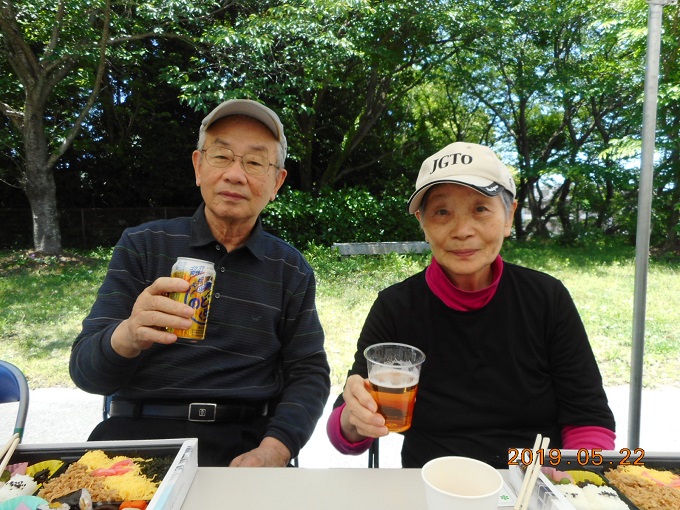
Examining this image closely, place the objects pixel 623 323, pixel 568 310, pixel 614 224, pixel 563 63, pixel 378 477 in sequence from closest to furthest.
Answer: pixel 378 477, pixel 568 310, pixel 623 323, pixel 563 63, pixel 614 224

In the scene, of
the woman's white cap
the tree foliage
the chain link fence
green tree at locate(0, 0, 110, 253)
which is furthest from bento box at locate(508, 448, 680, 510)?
the chain link fence

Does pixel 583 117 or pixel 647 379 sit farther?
pixel 583 117

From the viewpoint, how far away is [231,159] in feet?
5.30

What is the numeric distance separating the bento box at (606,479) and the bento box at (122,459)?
651mm

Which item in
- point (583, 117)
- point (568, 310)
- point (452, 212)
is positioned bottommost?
point (568, 310)

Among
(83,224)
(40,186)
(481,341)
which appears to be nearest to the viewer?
(481,341)

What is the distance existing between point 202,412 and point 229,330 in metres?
0.28

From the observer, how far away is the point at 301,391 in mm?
1648

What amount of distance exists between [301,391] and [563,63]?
12458mm

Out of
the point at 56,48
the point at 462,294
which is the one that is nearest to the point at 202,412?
the point at 462,294

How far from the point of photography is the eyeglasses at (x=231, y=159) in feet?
5.29

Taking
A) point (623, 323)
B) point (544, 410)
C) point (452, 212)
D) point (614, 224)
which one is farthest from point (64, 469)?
point (614, 224)

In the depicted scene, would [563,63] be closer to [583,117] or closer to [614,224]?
[583,117]

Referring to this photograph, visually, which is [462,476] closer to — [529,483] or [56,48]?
[529,483]
